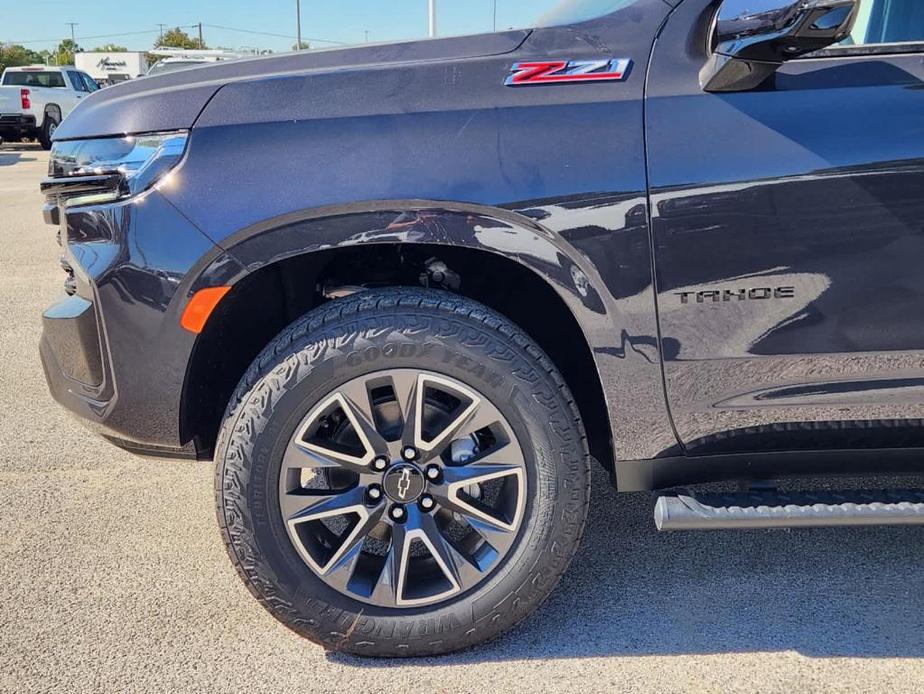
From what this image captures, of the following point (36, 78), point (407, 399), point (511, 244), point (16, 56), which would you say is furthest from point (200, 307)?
point (16, 56)

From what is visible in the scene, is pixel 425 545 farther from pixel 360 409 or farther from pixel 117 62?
pixel 117 62

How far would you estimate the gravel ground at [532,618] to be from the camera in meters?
2.16

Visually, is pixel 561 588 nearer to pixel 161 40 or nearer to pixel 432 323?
pixel 432 323

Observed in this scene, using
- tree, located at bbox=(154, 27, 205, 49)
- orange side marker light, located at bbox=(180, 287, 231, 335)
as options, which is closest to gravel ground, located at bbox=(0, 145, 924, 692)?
orange side marker light, located at bbox=(180, 287, 231, 335)

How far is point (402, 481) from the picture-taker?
216cm

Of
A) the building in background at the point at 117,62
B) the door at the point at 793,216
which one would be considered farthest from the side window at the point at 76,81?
the door at the point at 793,216

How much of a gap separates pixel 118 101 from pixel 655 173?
1429 millimetres

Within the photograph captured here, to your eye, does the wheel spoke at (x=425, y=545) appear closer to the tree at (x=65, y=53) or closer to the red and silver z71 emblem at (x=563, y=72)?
the red and silver z71 emblem at (x=563, y=72)

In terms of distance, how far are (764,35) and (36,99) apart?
22.0 meters

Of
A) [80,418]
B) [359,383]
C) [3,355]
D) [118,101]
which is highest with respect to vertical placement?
[118,101]

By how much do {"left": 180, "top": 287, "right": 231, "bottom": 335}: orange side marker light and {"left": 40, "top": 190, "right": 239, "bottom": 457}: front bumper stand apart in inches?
0.7

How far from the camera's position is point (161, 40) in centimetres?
7844

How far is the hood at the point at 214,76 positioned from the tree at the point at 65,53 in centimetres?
7006

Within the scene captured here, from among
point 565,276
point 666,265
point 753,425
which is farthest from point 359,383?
point 753,425
